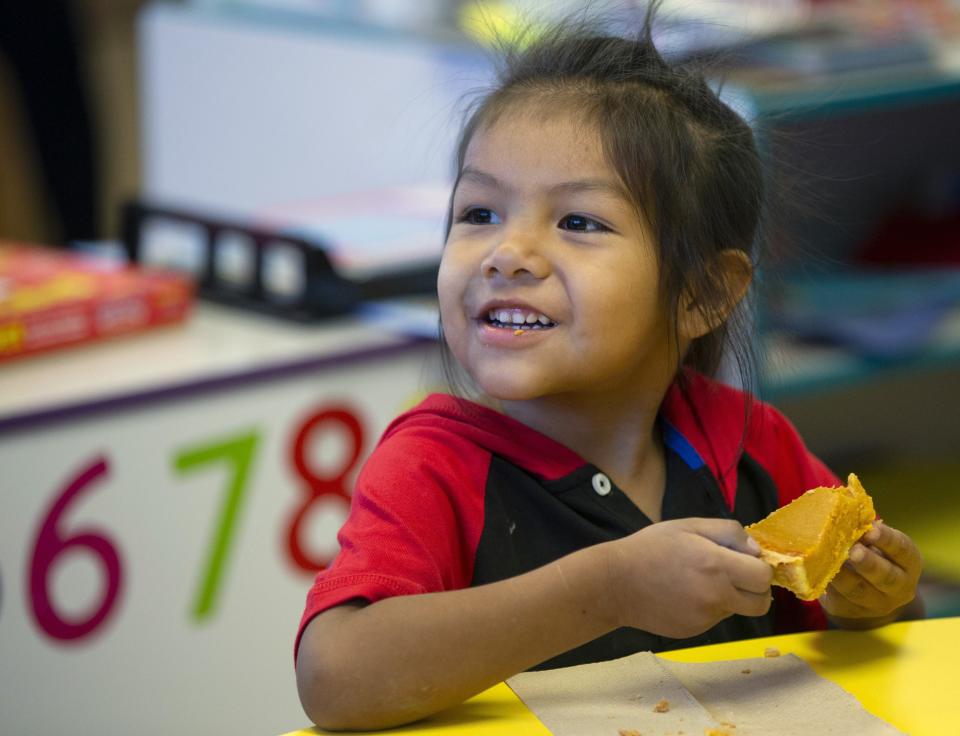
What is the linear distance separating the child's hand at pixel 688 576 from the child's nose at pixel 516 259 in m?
0.20

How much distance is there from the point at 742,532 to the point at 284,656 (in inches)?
41.8

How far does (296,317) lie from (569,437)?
0.90 metres

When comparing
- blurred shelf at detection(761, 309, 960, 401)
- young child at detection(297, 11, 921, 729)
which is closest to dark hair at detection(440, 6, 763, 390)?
young child at detection(297, 11, 921, 729)

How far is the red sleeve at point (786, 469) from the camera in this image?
112cm

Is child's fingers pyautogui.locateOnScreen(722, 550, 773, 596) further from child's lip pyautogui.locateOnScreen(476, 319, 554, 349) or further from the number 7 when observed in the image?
the number 7

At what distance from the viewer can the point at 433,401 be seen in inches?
Answer: 41.4

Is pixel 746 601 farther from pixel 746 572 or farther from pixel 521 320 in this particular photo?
pixel 521 320

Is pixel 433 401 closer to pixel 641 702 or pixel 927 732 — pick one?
pixel 641 702

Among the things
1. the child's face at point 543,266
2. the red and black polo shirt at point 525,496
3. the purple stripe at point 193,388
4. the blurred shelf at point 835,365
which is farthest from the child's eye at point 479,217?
the blurred shelf at point 835,365

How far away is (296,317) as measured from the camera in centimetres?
191

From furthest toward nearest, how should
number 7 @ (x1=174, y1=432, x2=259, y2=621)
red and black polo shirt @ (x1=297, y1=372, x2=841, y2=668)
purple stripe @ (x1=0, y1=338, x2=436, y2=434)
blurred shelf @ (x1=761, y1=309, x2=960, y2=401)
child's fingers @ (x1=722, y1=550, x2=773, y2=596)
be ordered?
blurred shelf @ (x1=761, y1=309, x2=960, y2=401) → number 7 @ (x1=174, y1=432, x2=259, y2=621) → purple stripe @ (x1=0, y1=338, x2=436, y2=434) → red and black polo shirt @ (x1=297, y1=372, x2=841, y2=668) → child's fingers @ (x1=722, y1=550, x2=773, y2=596)

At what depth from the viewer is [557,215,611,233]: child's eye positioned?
99 centimetres

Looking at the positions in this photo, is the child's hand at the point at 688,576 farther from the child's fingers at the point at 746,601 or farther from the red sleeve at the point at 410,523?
the red sleeve at the point at 410,523

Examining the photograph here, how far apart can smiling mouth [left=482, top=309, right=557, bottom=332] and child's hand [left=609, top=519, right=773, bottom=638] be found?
179 millimetres
